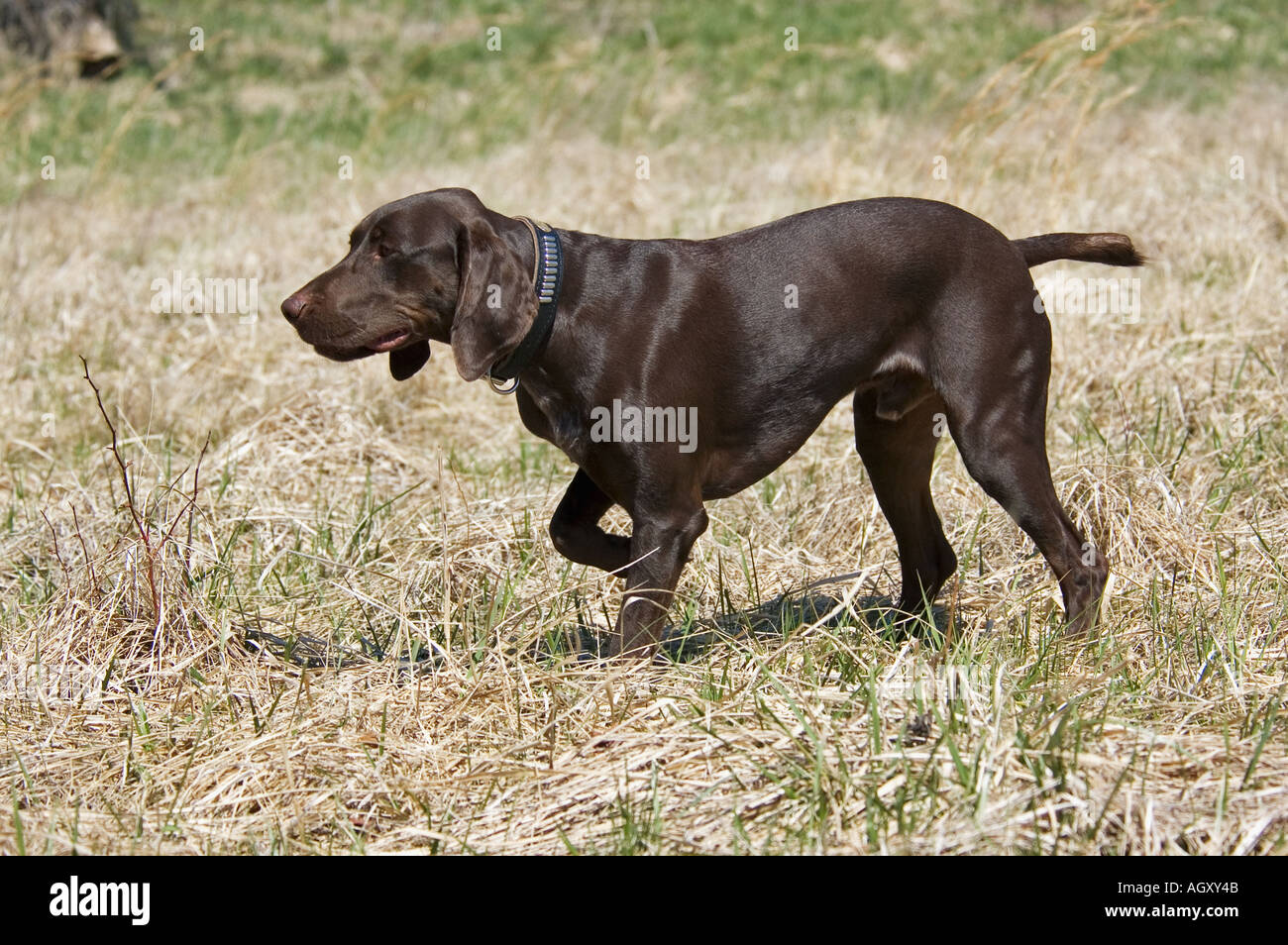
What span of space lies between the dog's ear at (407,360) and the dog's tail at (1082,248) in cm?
171

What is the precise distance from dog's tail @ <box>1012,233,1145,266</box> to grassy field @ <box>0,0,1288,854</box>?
73 centimetres

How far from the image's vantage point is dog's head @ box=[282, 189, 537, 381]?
3.62 m

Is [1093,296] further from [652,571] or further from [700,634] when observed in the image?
[652,571]

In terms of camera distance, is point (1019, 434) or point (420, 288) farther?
point (1019, 434)

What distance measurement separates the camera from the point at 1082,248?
164 inches

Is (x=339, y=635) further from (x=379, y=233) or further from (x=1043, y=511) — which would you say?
(x=1043, y=511)

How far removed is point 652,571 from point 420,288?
95 cm

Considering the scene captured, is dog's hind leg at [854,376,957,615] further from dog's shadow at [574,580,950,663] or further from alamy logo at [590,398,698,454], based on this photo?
alamy logo at [590,398,698,454]

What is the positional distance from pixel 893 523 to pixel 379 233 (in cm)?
171
